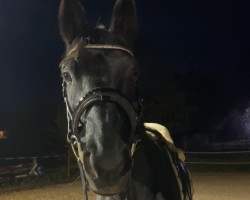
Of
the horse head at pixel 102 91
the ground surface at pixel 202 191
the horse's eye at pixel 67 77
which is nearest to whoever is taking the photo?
the horse head at pixel 102 91

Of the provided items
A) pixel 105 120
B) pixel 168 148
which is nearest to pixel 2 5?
pixel 168 148

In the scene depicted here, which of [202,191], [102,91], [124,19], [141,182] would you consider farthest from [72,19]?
[202,191]

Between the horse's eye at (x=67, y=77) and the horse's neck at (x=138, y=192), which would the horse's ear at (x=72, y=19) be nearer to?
the horse's eye at (x=67, y=77)

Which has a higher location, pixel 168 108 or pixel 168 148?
pixel 168 148

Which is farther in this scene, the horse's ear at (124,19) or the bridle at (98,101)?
the horse's ear at (124,19)

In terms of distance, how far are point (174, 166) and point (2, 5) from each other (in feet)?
41.5

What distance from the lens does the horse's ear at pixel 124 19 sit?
2111mm

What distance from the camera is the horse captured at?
69.7 inches

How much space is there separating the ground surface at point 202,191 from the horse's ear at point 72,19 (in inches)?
322

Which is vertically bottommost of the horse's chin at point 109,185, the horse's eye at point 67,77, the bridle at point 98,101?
the horse's chin at point 109,185

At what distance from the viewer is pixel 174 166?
276 centimetres

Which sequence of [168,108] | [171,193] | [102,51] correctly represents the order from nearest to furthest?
[102,51], [171,193], [168,108]

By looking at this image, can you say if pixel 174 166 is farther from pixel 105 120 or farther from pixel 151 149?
pixel 105 120

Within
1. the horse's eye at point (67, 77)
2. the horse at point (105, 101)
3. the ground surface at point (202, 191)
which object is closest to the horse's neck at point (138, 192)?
the horse at point (105, 101)
